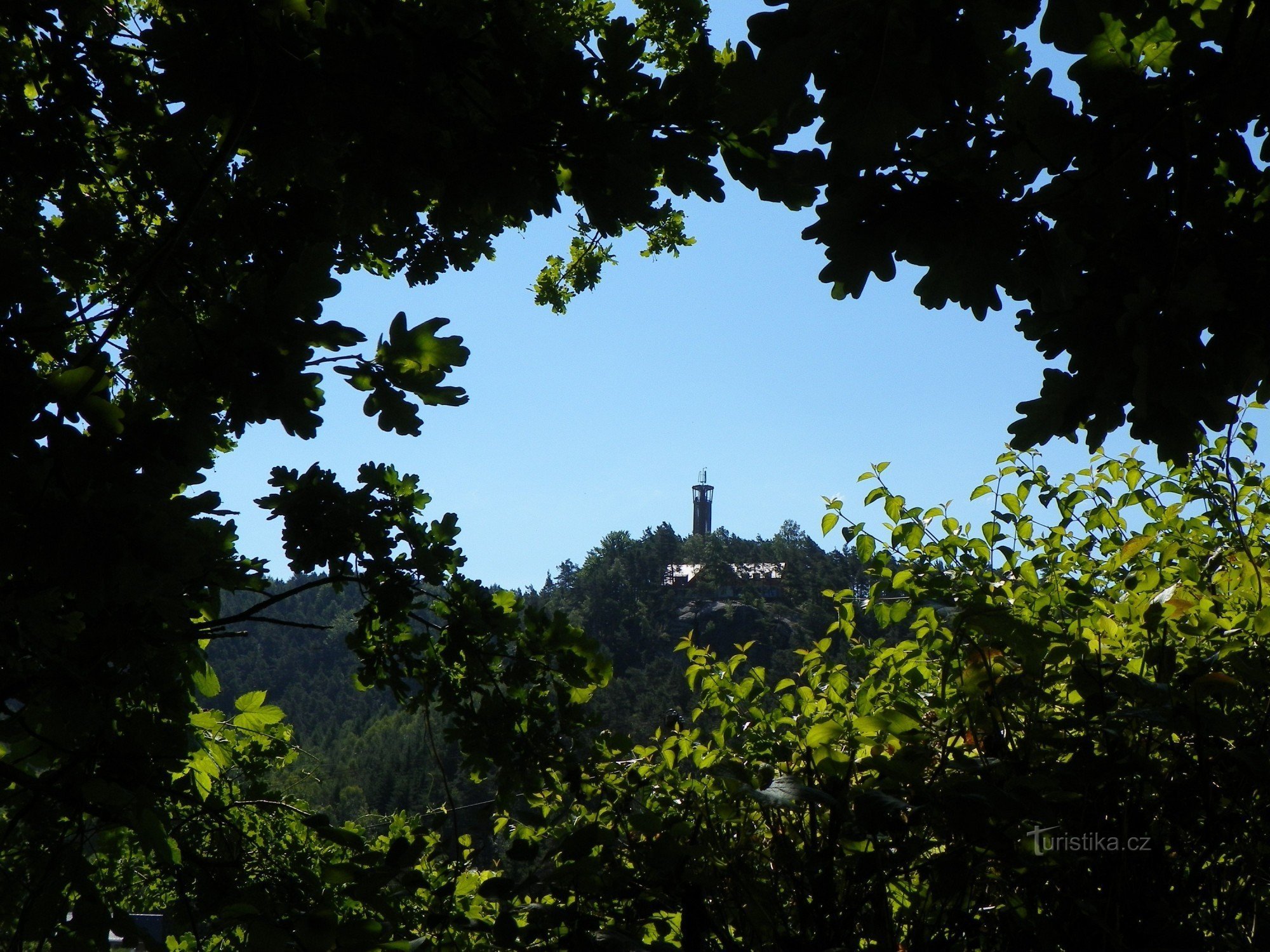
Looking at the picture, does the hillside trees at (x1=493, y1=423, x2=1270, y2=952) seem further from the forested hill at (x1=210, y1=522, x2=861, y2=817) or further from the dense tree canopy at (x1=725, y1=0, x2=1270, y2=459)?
the forested hill at (x1=210, y1=522, x2=861, y2=817)

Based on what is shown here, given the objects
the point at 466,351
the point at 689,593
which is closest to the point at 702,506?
the point at 689,593

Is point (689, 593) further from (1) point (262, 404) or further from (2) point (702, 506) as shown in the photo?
(1) point (262, 404)

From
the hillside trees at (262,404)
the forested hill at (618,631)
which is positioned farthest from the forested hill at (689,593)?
the hillside trees at (262,404)

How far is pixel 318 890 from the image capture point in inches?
92.2

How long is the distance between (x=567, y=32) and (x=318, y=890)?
16.1 feet

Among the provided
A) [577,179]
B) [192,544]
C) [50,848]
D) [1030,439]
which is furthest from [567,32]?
[50,848]

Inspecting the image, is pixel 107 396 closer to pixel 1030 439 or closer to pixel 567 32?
pixel 1030 439

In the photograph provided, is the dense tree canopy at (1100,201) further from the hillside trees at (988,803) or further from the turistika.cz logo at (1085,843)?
the turistika.cz logo at (1085,843)

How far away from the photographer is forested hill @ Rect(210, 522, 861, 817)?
52938 millimetres

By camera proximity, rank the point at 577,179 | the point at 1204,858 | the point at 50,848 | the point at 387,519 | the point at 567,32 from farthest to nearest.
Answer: the point at 567,32 < the point at 387,519 < the point at 577,179 < the point at 50,848 < the point at 1204,858

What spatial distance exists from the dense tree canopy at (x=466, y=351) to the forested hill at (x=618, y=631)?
4512 cm

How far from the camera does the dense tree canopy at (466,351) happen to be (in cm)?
160

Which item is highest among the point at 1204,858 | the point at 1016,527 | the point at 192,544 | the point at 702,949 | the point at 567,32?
the point at 567,32

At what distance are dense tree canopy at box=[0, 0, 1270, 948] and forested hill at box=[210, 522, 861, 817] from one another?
45.1m
